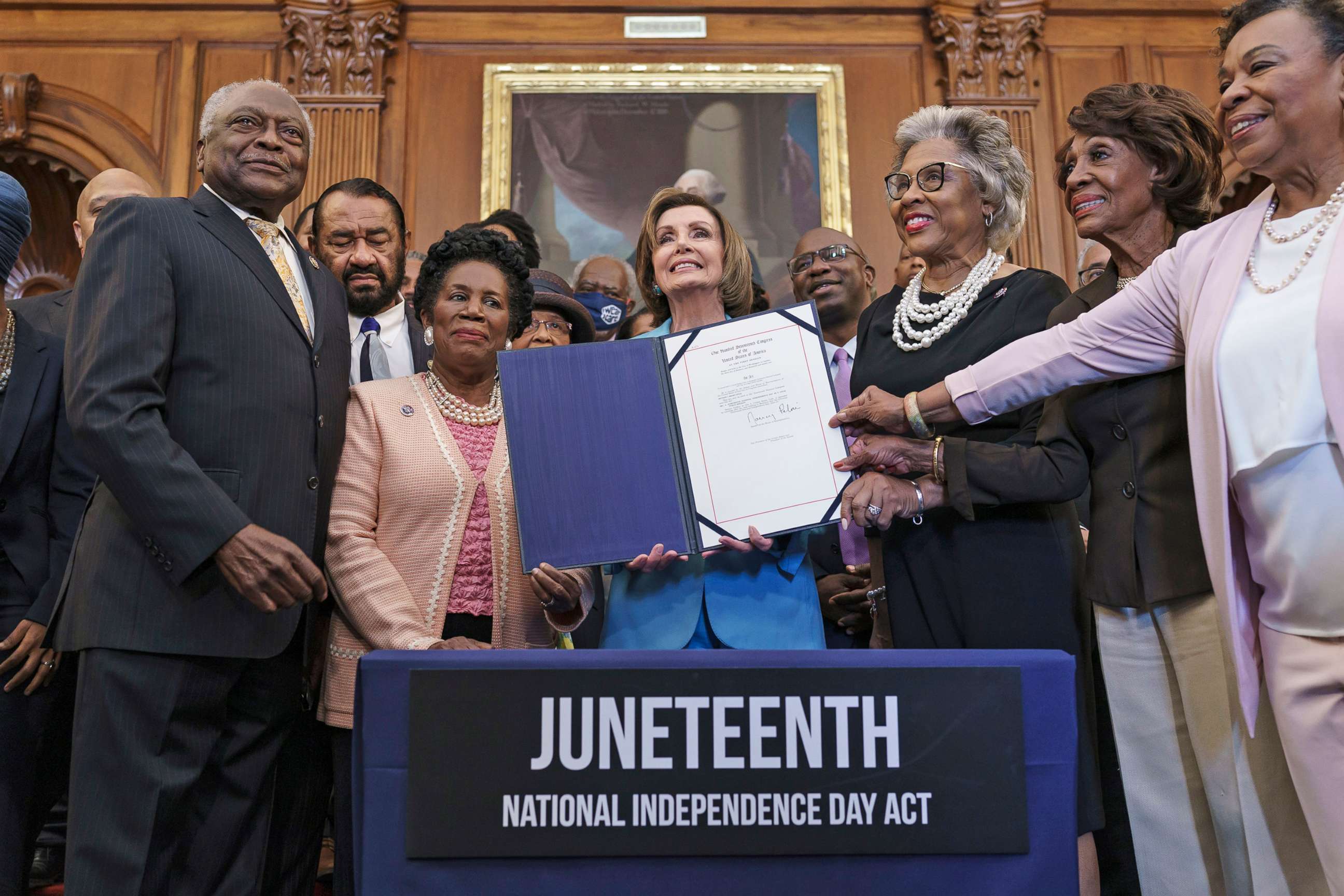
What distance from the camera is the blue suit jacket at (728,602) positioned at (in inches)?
91.0

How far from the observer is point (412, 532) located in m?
2.38

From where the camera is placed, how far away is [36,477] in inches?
103

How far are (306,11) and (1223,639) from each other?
18.3ft

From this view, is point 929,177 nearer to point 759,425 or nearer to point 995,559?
point 759,425

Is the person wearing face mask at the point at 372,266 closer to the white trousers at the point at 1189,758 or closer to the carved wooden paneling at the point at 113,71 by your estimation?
the white trousers at the point at 1189,758

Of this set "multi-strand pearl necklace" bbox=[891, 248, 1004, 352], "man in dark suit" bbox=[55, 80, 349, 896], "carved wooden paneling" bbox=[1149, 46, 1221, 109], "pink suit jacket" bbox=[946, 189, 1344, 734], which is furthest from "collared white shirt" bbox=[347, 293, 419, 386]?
"carved wooden paneling" bbox=[1149, 46, 1221, 109]

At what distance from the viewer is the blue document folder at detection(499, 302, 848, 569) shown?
214 centimetres

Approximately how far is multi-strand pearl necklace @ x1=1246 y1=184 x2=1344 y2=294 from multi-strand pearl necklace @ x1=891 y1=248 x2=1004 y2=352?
0.62 meters

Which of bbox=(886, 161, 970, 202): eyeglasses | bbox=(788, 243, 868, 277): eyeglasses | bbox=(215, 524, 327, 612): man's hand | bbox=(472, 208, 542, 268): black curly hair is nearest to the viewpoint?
bbox=(215, 524, 327, 612): man's hand

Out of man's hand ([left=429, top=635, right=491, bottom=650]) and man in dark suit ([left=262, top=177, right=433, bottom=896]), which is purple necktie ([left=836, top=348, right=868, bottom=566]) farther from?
man in dark suit ([left=262, top=177, right=433, bottom=896])

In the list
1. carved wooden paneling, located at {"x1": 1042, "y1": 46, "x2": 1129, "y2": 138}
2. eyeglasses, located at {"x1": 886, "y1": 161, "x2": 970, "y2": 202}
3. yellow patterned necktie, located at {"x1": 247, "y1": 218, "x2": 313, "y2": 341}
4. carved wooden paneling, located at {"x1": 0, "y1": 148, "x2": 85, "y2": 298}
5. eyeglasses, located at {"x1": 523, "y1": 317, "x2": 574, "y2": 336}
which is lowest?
yellow patterned necktie, located at {"x1": 247, "y1": 218, "x2": 313, "y2": 341}

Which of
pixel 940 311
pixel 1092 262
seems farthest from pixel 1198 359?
pixel 1092 262

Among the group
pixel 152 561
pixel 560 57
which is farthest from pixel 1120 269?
pixel 560 57

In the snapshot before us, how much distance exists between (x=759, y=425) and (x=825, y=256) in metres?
2.02
